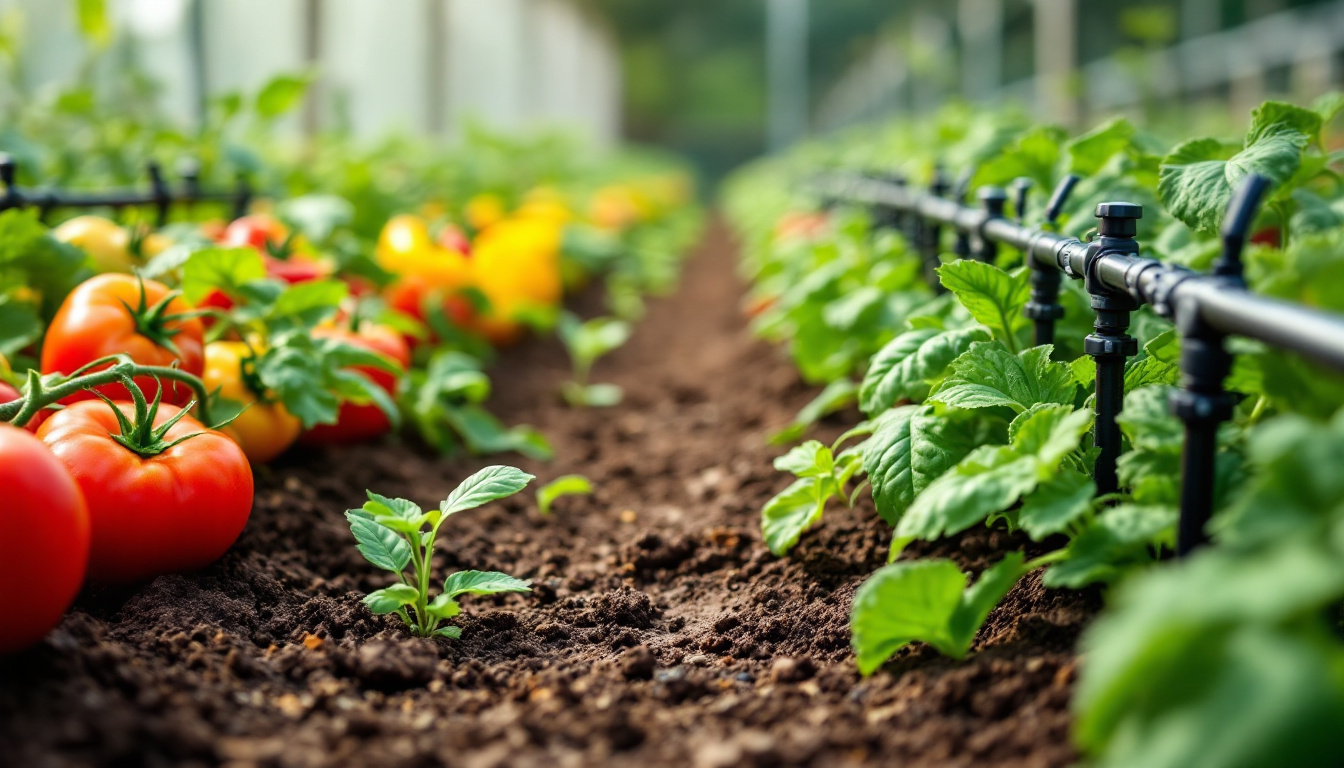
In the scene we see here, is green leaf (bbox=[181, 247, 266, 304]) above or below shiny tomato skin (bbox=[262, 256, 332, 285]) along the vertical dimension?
above

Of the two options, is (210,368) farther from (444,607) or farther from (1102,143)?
(1102,143)

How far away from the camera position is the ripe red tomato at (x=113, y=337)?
2006mm

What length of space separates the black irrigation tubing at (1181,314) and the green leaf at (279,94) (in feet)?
7.22

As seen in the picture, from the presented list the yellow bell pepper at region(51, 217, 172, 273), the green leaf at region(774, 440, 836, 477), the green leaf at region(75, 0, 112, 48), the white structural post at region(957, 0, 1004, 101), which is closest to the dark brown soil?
the green leaf at region(774, 440, 836, 477)

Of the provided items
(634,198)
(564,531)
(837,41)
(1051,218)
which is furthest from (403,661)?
(837,41)

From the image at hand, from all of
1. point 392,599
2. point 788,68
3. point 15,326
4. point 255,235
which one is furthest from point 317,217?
point 788,68

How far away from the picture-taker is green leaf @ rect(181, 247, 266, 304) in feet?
7.25

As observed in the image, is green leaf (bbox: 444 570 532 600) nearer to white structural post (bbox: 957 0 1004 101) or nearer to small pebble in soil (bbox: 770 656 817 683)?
small pebble in soil (bbox: 770 656 817 683)

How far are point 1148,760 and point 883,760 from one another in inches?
16.6

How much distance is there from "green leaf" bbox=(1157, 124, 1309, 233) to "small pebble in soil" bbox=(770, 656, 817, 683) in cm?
89

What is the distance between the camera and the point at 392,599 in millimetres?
1726

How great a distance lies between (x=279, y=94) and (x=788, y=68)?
33.2m

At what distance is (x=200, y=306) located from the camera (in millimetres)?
2486

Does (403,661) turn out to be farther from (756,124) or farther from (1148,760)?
(756,124)
